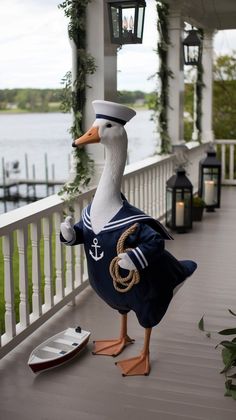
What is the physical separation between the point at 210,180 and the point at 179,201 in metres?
1.11

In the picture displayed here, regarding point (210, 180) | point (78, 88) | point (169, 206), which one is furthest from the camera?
point (210, 180)

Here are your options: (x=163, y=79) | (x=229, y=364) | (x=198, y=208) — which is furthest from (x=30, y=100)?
(x=198, y=208)

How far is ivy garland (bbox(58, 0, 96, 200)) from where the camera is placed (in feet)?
12.6

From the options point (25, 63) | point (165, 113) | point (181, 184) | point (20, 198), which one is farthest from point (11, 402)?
point (165, 113)

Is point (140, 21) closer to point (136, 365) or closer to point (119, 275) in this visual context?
point (119, 275)

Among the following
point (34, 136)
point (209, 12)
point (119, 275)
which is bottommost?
point (119, 275)

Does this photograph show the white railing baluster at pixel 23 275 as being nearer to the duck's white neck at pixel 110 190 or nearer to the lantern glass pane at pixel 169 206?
the duck's white neck at pixel 110 190

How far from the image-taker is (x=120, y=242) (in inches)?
104

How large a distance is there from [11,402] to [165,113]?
4591 millimetres

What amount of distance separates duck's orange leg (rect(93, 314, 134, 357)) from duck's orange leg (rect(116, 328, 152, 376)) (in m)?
0.15

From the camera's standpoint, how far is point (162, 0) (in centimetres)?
587

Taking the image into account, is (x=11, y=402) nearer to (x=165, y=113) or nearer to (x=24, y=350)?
(x=24, y=350)

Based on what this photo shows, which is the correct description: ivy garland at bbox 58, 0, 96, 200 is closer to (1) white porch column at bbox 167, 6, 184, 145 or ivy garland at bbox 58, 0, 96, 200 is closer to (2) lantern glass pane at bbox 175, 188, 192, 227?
(2) lantern glass pane at bbox 175, 188, 192, 227

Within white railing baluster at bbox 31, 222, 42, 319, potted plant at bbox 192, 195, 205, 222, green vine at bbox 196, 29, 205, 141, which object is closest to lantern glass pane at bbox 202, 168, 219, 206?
potted plant at bbox 192, 195, 205, 222
